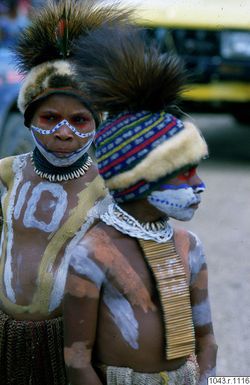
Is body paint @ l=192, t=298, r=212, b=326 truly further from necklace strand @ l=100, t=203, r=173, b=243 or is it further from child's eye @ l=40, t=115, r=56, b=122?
child's eye @ l=40, t=115, r=56, b=122

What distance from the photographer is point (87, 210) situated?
2.89m

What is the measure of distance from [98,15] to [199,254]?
95cm

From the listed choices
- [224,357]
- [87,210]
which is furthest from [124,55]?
[224,357]

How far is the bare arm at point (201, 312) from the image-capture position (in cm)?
250

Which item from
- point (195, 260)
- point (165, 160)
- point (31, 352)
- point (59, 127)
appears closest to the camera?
point (165, 160)

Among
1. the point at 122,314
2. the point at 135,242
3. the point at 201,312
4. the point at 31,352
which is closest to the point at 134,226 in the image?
the point at 135,242

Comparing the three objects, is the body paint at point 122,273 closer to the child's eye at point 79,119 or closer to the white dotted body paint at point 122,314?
the white dotted body paint at point 122,314

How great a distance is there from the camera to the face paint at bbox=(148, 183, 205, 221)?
2.35 metres

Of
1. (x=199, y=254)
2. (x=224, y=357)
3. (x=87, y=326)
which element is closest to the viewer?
(x=87, y=326)

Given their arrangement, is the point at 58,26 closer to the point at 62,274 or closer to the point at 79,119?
the point at 79,119

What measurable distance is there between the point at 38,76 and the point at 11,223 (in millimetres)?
542

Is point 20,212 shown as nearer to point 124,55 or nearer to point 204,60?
point 124,55

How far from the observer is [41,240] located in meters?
2.88

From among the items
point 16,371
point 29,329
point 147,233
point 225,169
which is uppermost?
point 147,233
